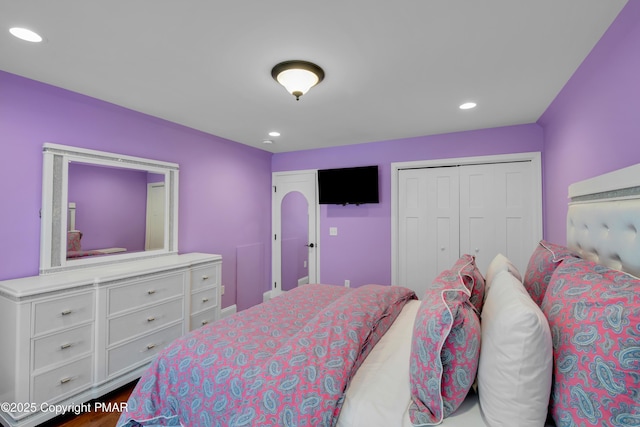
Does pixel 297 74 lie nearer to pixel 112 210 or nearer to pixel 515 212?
pixel 112 210

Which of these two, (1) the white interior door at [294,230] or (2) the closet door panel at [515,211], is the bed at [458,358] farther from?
(1) the white interior door at [294,230]

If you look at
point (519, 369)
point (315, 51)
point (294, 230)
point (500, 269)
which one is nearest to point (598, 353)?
point (519, 369)

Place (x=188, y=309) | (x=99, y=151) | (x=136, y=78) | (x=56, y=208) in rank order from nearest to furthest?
(x=136, y=78) → (x=56, y=208) → (x=99, y=151) → (x=188, y=309)

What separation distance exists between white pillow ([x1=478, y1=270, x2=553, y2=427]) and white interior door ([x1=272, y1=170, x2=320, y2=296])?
3414mm

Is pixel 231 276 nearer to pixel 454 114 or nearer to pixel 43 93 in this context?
pixel 43 93

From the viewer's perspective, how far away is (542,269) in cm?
155

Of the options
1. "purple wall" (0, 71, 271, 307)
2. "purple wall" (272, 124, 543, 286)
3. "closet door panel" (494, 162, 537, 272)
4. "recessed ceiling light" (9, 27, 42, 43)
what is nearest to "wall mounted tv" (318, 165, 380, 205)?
"purple wall" (272, 124, 543, 286)

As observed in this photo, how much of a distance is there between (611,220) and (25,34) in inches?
124

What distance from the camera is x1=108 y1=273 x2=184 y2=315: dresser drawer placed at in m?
2.24

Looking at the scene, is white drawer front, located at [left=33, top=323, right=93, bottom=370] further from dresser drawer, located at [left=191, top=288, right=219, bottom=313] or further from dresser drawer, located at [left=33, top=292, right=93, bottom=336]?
dresser drawer, located at [left=191, top=288, right=219, bottom=313]

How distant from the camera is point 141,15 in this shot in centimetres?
145

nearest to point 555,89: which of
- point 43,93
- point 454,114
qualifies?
point 454,114

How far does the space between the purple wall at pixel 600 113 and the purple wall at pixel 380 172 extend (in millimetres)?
615

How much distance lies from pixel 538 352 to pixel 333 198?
3.33 metres
